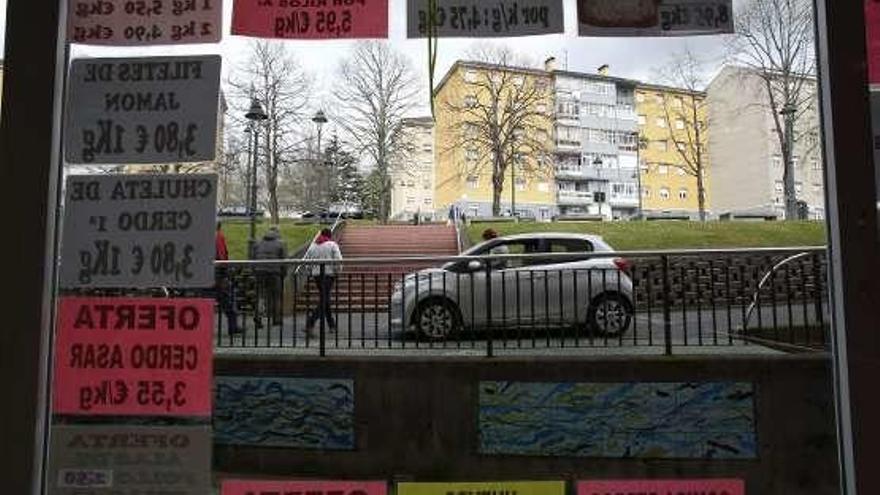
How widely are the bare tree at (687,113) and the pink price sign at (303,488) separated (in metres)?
1.84

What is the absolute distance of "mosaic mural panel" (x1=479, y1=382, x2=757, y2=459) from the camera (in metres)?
7.54

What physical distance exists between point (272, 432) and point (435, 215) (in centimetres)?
374

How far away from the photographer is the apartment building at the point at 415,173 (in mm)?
4341

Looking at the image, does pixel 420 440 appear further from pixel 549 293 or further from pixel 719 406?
pixel 719 406

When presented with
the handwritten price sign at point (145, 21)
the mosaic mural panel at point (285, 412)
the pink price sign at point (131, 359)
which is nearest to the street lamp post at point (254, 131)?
the handwritten price sign at point (145, 21)

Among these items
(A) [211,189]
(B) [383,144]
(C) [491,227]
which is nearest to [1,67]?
(A) [211,189]

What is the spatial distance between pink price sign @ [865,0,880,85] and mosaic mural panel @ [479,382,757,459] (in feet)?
18.9

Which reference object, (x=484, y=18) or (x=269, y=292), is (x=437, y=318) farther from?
(x=484, y=18)

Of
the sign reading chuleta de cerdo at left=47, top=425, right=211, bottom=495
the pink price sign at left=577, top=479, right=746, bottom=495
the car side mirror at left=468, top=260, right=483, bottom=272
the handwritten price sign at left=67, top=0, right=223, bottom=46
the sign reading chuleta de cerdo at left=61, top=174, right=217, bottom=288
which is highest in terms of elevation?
the handwritten price sign at left=67, top=0, right=223, bottom=46

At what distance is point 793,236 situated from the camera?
6.00 m

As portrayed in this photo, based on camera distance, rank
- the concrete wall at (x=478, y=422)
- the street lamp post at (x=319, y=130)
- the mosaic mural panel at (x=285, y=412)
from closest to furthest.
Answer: the street lamp post at (x=319, y=130) < the concrete wall at (x=478, y=422) < the mosaic mural panel at (x=285, y=412)

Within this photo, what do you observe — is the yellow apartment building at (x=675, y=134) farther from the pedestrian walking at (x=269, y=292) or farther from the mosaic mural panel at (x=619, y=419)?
the pedestrian walking at (x=269, y=292)

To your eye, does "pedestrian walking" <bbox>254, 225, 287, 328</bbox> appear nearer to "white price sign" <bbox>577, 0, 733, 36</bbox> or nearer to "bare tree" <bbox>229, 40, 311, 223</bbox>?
"bare tree" <bbox>229, 40, 311, 223</bbox>

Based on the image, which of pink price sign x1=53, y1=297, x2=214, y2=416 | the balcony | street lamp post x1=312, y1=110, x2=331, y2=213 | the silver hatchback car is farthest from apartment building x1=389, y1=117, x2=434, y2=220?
pink price sign x1=53, y1=297, x2=214, y2=416
